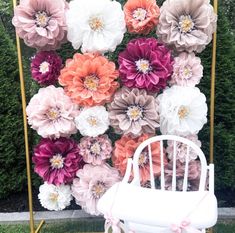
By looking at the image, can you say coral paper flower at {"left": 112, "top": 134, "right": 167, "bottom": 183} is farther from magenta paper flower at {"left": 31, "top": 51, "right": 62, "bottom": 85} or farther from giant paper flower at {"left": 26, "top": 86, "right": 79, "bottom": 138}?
magenta paper flower at {"left": 31, "top": 51, "right": 62, "bottom": 85}

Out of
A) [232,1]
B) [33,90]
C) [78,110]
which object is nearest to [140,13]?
[78,110]

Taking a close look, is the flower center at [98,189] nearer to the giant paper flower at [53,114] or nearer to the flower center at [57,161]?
the flower center at [57,161]

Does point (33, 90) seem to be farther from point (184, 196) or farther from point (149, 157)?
point (184, 196)

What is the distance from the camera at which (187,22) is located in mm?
2439

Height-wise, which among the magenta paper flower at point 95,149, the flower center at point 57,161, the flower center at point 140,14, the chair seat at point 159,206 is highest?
the flower center at point 140,14

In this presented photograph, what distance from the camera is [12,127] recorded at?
3381mm

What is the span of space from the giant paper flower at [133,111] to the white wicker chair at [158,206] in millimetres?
114

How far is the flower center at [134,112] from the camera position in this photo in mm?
2480

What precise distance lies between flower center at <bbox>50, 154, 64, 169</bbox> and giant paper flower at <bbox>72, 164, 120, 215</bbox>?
113 millimetres

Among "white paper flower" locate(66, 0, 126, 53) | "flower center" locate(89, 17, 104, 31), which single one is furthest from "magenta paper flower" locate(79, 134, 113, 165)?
"flower center" locate(89, 17, 104, 31)

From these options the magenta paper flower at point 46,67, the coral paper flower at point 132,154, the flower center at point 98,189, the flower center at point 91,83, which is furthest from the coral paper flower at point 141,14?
the flower center at point 98,189

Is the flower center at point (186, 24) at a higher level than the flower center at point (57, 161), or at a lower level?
higher

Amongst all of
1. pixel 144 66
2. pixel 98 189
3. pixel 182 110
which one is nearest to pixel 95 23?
pixel 144 66

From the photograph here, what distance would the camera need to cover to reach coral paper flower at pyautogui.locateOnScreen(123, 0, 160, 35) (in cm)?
244
